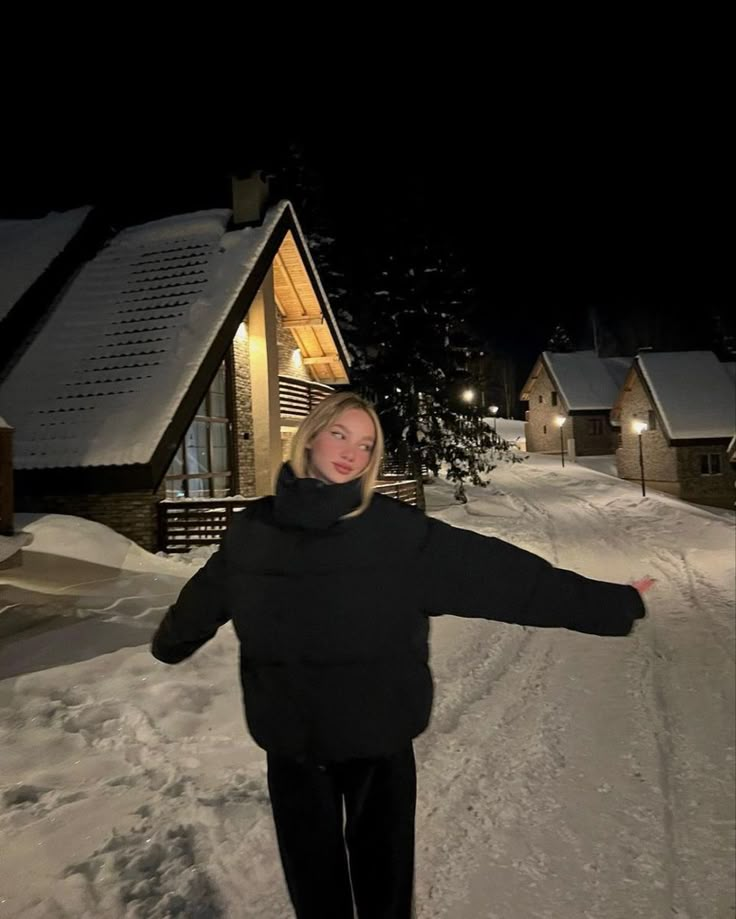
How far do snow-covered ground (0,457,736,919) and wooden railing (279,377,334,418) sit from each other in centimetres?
1094

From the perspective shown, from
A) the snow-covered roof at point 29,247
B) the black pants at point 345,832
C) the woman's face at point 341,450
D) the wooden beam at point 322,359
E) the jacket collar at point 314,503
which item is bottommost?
the black pants at point 345,832

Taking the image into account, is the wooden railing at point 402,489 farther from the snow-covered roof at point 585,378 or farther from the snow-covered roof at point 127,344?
the snow-covered roof at point 585,378

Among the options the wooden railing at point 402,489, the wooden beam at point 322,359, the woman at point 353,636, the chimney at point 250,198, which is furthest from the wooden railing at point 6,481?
the wooden beam at point 322,359

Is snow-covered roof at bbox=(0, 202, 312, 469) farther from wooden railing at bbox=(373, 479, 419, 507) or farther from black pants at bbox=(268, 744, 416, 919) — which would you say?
black pants at bbox=(268, 744, 416, 919)

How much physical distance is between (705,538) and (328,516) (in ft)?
58.6

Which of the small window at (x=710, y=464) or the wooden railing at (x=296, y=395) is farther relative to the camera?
the small window at (x=710, y=464)

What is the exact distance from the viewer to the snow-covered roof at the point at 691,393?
1228 inches

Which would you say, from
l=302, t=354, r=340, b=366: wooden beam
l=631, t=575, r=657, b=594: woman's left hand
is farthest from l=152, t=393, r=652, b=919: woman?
l=302, t=354, r=340, b=366: wooden beam

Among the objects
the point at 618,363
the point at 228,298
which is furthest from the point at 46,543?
the point at 618,363

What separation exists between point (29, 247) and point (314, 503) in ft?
58.1

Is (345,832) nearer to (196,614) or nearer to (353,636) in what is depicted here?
(353,636)

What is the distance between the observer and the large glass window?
1449 cm

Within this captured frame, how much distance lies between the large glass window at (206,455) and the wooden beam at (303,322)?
368 cm

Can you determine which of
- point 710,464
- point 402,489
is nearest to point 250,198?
point 402,489
